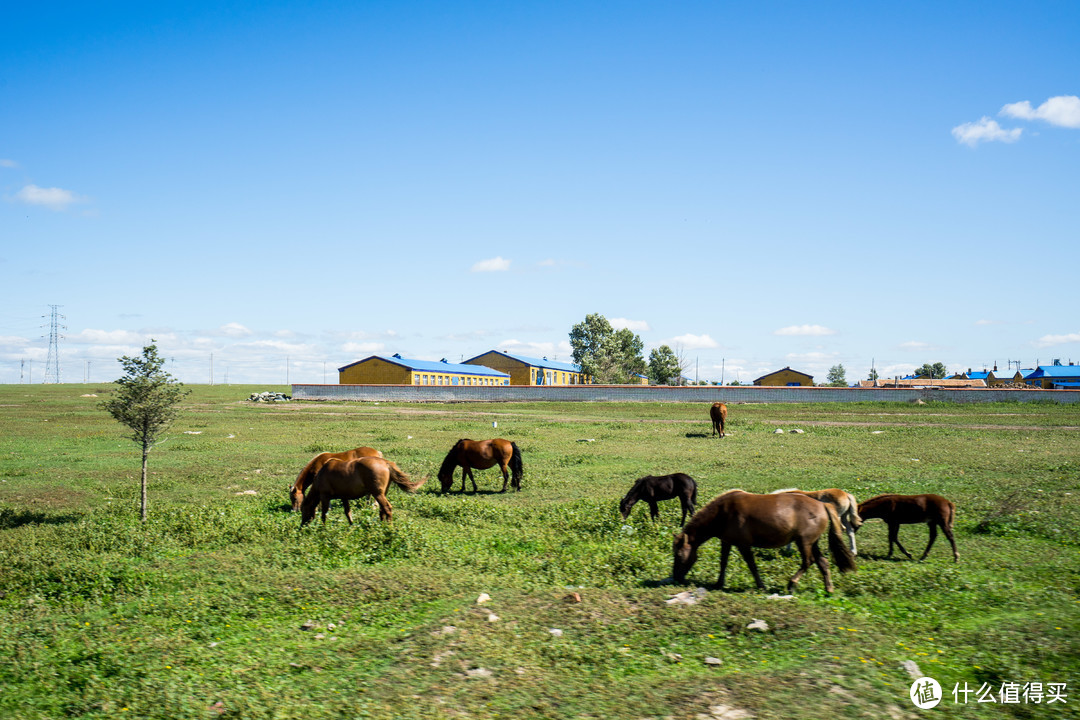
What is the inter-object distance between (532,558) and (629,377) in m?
108

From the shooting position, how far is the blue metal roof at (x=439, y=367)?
274 ft

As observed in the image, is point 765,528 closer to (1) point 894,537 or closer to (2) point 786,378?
(1) point 894,537

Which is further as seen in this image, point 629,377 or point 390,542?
point 629,377

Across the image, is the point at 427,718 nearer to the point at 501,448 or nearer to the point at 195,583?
the point at 195,583

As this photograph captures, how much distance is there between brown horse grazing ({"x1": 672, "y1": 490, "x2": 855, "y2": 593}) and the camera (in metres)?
9.30

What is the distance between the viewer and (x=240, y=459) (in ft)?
84.6

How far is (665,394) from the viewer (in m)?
62.7

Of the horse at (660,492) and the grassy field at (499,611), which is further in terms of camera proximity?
the horse at (660,492)

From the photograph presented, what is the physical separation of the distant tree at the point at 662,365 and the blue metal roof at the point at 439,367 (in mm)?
33368

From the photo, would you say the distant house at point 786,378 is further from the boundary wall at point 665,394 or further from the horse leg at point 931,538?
the horse leg at point 931,538

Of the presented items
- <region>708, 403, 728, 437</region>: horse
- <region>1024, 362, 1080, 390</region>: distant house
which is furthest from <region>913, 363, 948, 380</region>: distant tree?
<region>708, 403, 728, 437</region>: horse

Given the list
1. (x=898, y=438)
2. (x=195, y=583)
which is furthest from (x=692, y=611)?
(x=898, y=438)

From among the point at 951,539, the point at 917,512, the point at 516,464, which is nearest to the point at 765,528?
the point at 917,512

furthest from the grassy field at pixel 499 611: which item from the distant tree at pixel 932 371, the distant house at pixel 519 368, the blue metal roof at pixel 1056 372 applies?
the distant tree at pixel 932 371
